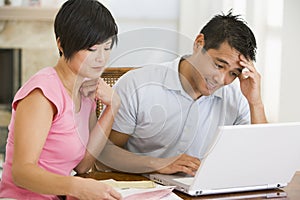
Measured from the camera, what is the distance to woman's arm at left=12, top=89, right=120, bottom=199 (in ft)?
4.92

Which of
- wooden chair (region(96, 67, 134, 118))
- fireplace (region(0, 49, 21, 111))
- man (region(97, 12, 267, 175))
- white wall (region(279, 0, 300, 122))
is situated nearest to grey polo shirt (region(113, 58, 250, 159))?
man (region(97, 12, 267, 175))

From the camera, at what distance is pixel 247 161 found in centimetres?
163

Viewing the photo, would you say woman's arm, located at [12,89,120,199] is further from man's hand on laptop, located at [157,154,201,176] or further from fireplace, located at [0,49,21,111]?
fireplace, located at [0,49,21,111]

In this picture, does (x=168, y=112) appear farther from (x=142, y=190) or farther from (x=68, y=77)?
(x=142, y=190)

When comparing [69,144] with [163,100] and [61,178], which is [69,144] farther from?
[163,100]

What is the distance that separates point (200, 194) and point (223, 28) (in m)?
0.57

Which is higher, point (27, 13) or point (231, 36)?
point (231, 36)

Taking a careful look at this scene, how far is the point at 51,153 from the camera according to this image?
68.1 inches

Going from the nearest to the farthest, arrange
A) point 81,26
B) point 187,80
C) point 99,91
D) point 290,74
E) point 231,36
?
point 81,26, point 99,91, point 231,36, point 187,80, point 290,74

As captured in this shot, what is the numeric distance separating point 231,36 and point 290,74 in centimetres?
183

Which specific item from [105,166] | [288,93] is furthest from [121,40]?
[288,93]

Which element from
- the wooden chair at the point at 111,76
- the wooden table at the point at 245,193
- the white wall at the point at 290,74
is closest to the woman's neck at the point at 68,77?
the wooden table at the point at 245,193

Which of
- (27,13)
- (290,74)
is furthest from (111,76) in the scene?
(27,13)

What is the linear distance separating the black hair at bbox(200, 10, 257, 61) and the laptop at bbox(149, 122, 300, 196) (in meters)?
0.37
